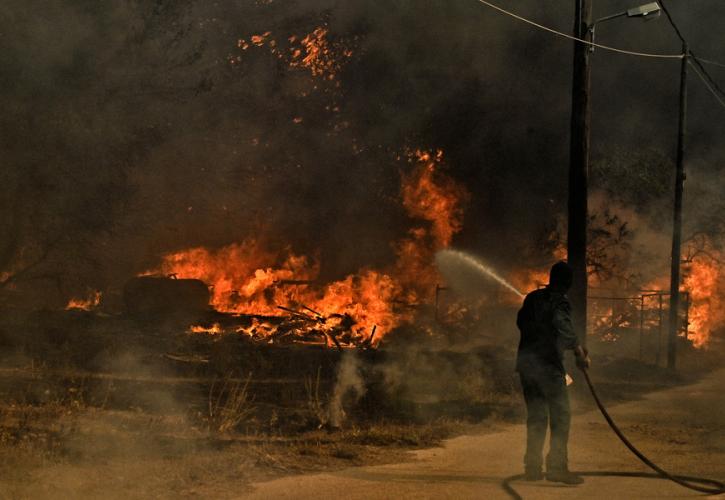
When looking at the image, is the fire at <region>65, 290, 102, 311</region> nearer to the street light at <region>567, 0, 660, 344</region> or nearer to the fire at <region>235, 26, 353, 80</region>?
the fire at <region>235, 26, 353, 80</region>

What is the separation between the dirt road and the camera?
668 centimetres

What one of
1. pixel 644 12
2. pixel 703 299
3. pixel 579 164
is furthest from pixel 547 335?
pixel 703 299

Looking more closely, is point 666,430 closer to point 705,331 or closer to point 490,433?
point 490,433

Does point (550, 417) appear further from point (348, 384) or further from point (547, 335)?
point (348, 384)

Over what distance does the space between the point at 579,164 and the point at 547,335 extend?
6.69m

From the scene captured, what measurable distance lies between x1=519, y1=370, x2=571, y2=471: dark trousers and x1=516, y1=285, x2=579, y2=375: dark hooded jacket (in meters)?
0.07

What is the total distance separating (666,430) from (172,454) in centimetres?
617

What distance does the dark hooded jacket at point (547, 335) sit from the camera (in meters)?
7.09

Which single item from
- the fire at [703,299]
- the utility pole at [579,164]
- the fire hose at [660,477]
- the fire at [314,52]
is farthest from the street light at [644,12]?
the fire at [703,299]

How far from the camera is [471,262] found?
25406mm

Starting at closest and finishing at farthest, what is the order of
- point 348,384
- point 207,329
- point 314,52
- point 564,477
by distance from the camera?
point 564,477, point 348,384, point 207,329, point 314,52

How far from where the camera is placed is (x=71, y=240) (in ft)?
45.9

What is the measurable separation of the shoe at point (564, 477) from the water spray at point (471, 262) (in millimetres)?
17272

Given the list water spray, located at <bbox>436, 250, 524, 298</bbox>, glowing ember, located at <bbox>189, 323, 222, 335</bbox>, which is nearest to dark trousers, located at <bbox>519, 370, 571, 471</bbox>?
glowing ember, located at <bbox>189, 323, 222, 335</bbox>
